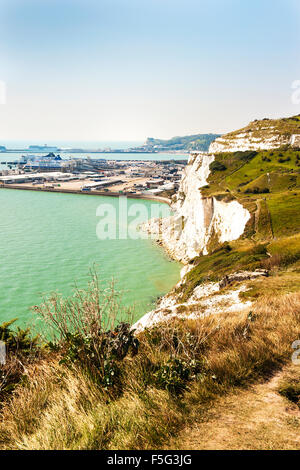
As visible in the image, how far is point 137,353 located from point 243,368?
1.57 m

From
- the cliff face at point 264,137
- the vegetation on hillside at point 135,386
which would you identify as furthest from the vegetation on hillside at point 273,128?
the vegetation on hillside at point 135,386

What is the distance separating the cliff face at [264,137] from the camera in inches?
2439

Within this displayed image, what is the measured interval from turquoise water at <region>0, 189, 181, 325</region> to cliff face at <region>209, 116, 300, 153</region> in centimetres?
3937

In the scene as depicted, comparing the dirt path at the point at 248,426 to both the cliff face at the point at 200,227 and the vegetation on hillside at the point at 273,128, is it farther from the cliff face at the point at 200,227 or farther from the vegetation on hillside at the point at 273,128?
the vegetation on hillside at the point at 273,128

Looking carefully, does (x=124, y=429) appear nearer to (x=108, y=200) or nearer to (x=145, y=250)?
(x=145, y=250)

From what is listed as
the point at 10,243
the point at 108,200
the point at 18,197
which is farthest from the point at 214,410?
the point at 18,197

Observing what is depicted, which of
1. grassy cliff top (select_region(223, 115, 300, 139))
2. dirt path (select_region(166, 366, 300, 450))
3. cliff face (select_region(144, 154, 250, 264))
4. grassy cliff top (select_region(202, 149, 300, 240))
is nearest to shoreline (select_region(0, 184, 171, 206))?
grassy cliff top (select_region(202, 149, 300, 240))

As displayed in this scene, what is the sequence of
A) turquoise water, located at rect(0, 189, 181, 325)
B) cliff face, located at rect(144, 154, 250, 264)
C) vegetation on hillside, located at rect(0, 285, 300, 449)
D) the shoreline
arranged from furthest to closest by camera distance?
the shoreline, cliff face, located at rect(144, 154, 250, 264), turquoise water, located at rect(0, 189, 181, 325), vegetation on hillside, located at rect(0, 285, 300, 449)

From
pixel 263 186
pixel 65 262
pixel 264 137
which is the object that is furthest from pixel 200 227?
pixel 264 137

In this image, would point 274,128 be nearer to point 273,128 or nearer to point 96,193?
point 273,128

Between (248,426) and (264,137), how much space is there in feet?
241

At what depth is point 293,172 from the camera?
43.2 metres

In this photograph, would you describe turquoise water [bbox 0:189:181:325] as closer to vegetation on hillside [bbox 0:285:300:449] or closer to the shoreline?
vegetation on hillside [bbox 0:285:300:449]

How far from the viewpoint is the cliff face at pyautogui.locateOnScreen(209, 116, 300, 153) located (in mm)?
61950
